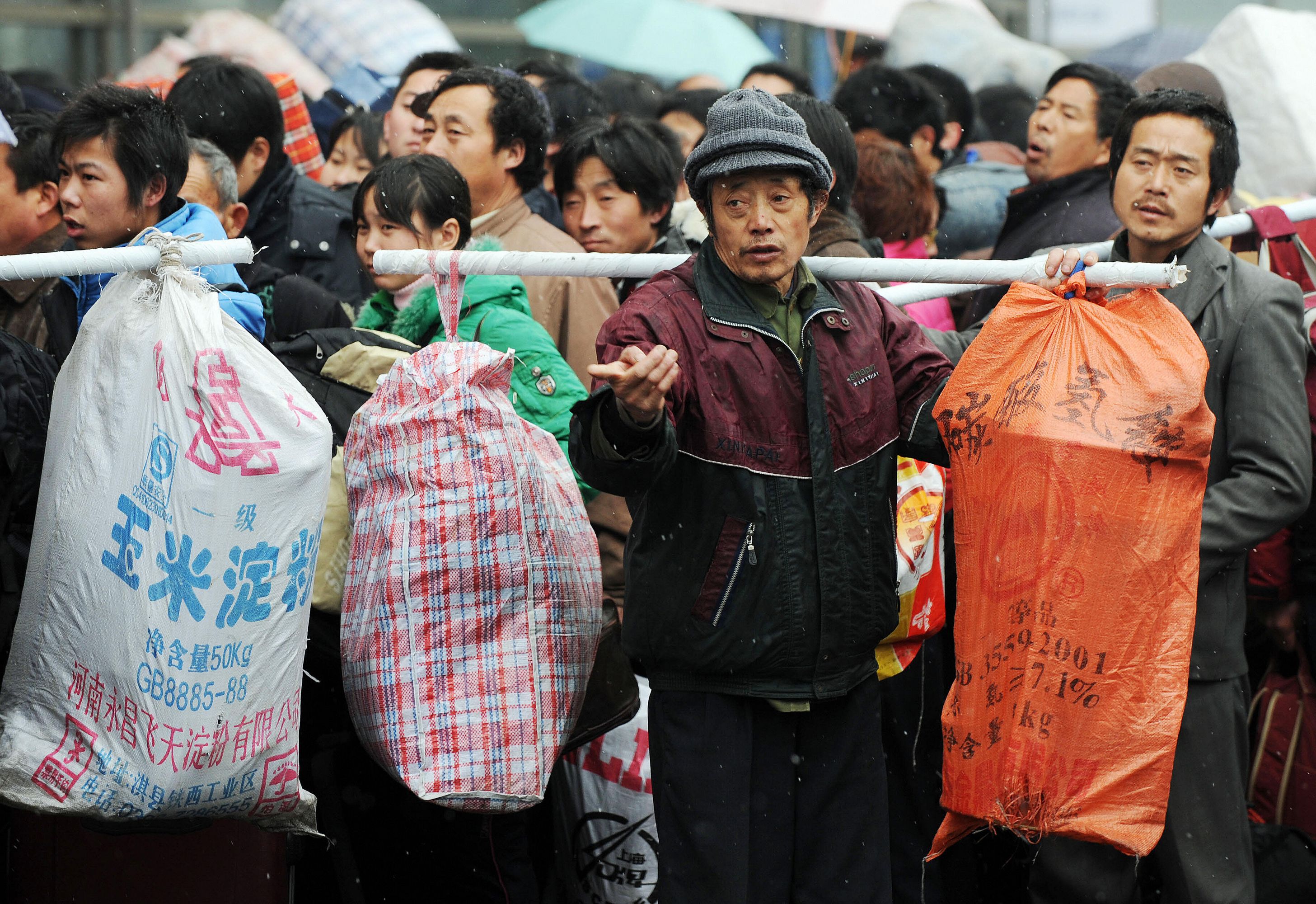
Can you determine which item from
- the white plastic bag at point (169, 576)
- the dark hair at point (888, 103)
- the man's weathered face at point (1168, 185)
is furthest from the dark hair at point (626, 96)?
the white plastic bag at point (169, 576)

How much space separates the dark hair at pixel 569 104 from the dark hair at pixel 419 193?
2.56 m

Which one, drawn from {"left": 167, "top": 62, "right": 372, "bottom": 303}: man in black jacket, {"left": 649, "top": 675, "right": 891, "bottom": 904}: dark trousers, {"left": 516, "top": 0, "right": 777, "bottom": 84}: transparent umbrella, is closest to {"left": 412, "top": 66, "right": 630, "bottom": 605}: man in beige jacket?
{"left": 167, "top": 62, "right": 372, "bottom": 303}: man in black jacket

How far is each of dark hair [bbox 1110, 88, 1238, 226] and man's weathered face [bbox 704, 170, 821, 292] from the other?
3.52 feet

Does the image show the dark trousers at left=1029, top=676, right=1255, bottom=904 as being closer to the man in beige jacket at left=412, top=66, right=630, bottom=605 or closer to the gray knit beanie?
the gray knit beanie

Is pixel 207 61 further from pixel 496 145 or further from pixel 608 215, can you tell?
pixel 608 215

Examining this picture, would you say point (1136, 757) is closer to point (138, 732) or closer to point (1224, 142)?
point (1224, 142)

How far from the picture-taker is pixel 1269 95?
710 centimetres

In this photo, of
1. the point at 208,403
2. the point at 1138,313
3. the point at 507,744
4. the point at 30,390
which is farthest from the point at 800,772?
the point at 30,390

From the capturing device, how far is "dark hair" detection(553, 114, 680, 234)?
468 cm

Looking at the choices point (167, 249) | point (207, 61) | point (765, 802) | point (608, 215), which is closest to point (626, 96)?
point (207, 61)

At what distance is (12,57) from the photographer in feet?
37.6

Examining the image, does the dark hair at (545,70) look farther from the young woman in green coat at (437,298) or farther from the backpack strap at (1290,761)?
the backpack strap at (1290,761)

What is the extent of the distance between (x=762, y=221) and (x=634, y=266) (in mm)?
295

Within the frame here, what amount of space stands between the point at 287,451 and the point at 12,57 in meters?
10.4
